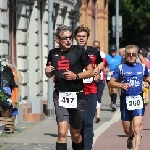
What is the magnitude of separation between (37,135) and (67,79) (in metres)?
5.40

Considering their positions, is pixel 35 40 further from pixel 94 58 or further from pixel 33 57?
pixel 94 58

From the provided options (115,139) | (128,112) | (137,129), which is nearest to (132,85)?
(128,112)

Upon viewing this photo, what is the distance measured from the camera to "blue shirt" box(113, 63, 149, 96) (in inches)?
476

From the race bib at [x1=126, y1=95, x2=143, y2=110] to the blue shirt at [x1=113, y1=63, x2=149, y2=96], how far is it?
0.21 feet

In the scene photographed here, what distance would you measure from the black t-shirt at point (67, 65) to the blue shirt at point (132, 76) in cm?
157

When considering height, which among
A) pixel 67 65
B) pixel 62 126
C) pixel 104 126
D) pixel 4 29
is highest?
pixel 4 29

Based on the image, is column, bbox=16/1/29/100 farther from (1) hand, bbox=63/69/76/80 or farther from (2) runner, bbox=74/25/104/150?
(1) hand, bbox=63/69/76/80

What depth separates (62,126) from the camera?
10.4 metres

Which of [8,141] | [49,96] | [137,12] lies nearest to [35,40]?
[49,96]

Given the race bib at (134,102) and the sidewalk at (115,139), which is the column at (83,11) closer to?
the sidewalk at (115,139)

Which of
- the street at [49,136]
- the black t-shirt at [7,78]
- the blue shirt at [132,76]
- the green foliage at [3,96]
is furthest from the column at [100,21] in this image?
the blue shirt at [132,76]

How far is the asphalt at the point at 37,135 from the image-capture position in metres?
13.7

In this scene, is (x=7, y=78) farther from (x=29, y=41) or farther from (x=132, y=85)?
(x=29, y=41)

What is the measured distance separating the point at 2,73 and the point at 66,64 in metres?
6.77
